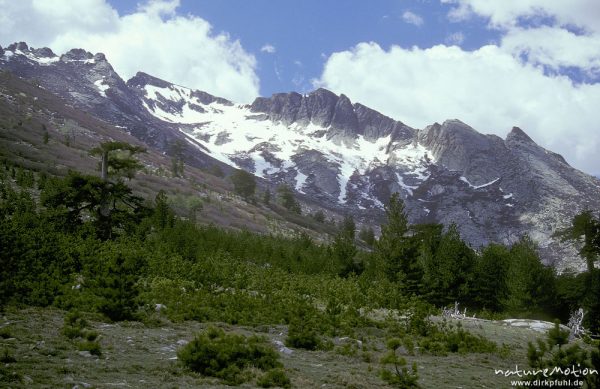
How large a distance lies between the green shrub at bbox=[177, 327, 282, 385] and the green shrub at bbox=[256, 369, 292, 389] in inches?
24.2

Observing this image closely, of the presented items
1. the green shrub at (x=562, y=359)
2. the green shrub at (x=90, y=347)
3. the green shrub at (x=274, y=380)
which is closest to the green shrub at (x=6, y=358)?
the green shrub at (x=90, y=347)

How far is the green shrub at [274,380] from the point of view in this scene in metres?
9.99

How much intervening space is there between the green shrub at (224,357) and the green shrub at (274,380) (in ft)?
2.02

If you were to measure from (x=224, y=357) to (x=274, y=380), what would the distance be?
144cm

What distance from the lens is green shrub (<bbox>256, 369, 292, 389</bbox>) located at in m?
9.99

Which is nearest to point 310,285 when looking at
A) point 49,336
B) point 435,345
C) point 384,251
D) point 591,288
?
point 384,251

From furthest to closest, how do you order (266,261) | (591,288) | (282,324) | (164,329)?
(266,261) → (591,288) → (282,324) → (164,329)

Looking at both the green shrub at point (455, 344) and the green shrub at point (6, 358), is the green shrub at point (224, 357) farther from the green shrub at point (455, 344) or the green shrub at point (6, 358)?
the green shrub at point (455, 344)

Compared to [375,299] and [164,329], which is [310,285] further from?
[164,329]

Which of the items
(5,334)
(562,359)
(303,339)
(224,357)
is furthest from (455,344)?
(5,334)

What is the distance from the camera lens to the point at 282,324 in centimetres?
2025

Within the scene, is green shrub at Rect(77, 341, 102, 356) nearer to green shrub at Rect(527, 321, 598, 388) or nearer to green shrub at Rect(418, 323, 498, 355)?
green shrub at Rect(527, 321, 598, 388)

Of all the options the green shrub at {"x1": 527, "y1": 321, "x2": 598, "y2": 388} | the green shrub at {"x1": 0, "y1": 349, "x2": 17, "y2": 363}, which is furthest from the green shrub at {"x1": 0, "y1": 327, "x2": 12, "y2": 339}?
the green shrub at {"x1": 527, "y1": 321, "x2": 598, "y2": 388}

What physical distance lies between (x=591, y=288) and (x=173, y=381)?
42351mm
